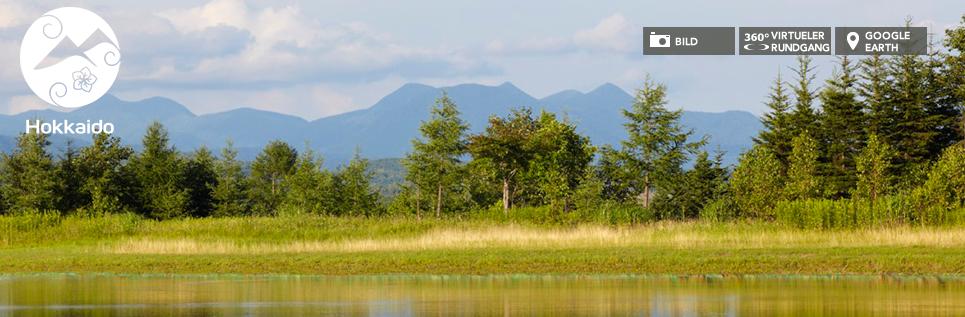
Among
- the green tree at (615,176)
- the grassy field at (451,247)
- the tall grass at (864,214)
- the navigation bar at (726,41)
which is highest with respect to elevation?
the navigation bar at (726,41)

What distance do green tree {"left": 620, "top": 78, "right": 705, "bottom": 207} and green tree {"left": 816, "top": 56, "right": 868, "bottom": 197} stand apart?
7915 millimetres

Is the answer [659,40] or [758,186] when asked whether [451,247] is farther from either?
[659,40]

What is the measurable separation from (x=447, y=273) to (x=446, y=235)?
9.33 m

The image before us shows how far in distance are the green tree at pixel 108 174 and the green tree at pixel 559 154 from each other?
24.4m

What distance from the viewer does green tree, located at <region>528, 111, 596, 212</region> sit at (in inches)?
2459

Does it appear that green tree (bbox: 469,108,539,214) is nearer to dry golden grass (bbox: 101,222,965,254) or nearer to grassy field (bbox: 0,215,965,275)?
grassy field (bbox: 0,215,965,275)

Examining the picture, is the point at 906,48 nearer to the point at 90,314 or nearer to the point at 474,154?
the point at 474,154

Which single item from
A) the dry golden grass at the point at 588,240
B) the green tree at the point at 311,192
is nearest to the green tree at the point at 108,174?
the green tree at the point at 311,192

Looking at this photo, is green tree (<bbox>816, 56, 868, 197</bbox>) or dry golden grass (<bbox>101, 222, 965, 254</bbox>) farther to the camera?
green tree (<bbox>816, 56, 868, 197</bbox>)

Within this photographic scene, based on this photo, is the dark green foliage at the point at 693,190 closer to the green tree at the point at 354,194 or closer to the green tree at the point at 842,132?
the green tree at the point at 842,132

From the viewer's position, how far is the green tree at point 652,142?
69812 millimetres

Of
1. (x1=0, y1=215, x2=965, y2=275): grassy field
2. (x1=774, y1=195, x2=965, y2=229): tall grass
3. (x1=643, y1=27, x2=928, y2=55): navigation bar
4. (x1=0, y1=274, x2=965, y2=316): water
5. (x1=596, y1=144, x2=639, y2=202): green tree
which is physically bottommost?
(x1=0, y1=274, x2=965, y2=316): water

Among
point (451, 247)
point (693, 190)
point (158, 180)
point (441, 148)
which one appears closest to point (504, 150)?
point (441, 148)

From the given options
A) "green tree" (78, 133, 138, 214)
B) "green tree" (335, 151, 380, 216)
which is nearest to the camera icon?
"green tree" (335, 151, 380, 216)
